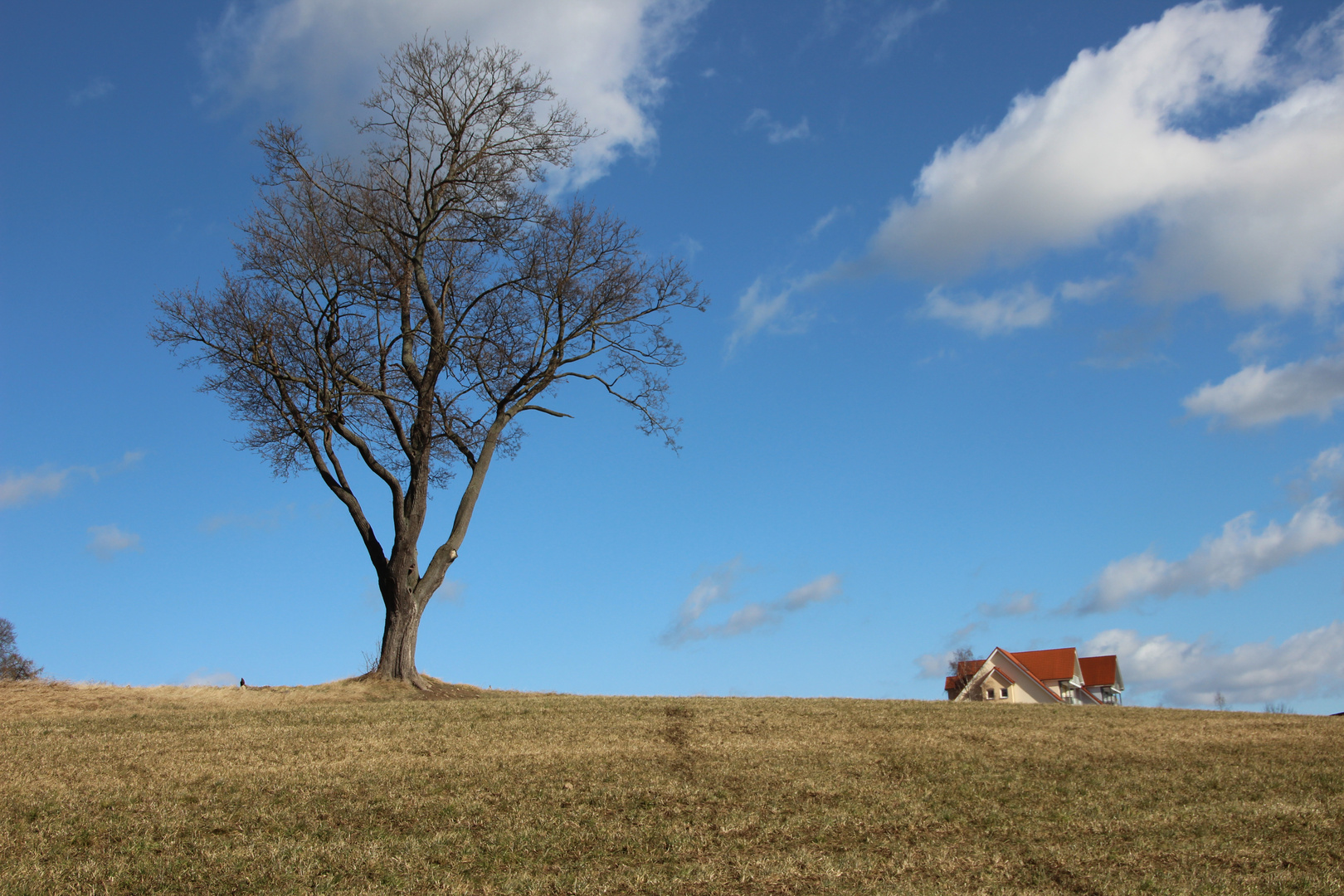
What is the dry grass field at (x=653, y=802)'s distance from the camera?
9156 millimetres

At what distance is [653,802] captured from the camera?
11531mm

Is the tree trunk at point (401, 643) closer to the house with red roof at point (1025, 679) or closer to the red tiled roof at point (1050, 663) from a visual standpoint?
the house with red roof at point (1025, 679)

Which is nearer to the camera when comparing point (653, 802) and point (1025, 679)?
point (653, 802)

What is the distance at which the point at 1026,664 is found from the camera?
184 feet

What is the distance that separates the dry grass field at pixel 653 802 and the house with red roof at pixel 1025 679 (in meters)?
35.3

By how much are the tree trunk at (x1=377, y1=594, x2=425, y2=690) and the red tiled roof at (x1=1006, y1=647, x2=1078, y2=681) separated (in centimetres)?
4174

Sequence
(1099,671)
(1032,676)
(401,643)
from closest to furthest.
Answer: (401,643)
(1032,676)
(1099,671)

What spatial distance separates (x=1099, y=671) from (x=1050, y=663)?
8.60 metres

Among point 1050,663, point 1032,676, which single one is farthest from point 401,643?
point 1050,663

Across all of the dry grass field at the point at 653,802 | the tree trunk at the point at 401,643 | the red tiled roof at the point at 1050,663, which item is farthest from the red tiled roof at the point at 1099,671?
the tree trunk at the point at 401,643

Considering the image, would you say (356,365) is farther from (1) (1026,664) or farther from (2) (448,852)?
(1) (1026,664)

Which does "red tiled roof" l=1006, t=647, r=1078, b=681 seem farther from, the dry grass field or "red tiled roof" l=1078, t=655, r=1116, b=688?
the dry grass field

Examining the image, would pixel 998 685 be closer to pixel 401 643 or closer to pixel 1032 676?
pixel 1032 676

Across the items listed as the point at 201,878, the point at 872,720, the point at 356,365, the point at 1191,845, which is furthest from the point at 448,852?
the point at 356,365
